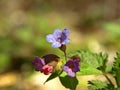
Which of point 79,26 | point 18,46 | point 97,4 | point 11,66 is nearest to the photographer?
point 11,66

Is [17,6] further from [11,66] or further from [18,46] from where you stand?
[11,66]

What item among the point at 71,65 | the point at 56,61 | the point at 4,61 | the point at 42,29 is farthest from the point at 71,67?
the point at 42,29

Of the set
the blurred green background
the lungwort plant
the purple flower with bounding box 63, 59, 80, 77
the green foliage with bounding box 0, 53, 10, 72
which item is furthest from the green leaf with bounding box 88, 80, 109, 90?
the green foliage with bounding box 0, 53, 10, 72

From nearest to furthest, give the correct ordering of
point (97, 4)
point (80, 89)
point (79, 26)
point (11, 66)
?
point (80, 89) → point (11, 66) → point (79, 26) → point (97, 4)

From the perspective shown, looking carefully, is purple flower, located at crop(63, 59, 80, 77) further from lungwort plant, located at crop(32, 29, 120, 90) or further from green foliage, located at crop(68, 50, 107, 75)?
green foliage, located at crop(68, 50, 107, 75)

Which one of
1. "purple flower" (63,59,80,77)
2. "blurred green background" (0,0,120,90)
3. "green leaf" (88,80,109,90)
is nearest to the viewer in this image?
"purple flower" (63,59,80,77)

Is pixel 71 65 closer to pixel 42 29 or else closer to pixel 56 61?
pixel 56 61

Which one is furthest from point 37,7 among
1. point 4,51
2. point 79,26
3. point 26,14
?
point 4,51
